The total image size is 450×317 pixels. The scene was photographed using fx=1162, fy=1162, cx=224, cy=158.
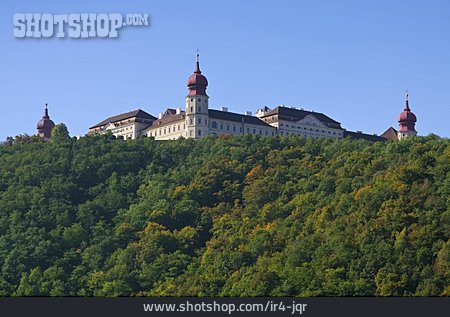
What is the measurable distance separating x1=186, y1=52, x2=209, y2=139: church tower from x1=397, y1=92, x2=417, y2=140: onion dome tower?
2633 centimetres

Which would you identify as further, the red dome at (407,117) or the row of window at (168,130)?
the red dome at (407,117)

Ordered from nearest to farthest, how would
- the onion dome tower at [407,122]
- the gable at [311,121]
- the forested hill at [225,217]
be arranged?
1. the forested hill at [225,217]
2. the gable at [311,121]
3. the onion dome tower at [407,122]

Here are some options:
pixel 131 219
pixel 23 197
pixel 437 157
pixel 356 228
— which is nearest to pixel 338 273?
pixel 356 228

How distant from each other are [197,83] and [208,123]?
4669mm

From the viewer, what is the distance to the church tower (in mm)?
123062

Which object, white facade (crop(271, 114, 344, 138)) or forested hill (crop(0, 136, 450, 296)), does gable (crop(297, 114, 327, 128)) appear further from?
forested hill (crop(0, 136, 450, 296))

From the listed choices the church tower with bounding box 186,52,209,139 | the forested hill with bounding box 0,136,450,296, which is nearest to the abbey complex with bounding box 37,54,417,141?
the church tower with bounding box 186,52,209,139

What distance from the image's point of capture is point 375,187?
85.2m

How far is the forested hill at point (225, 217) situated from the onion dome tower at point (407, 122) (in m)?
31.7

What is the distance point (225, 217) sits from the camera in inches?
3775

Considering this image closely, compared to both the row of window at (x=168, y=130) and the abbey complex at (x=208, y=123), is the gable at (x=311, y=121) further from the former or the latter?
the row of window at (x=168, y=130)

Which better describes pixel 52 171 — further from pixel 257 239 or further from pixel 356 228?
pixel 356 228

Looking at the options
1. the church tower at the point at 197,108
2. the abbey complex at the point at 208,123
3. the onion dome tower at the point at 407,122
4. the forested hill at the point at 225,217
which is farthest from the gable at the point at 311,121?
the forested hill at the point at 225,217

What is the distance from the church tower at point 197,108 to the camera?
123m
